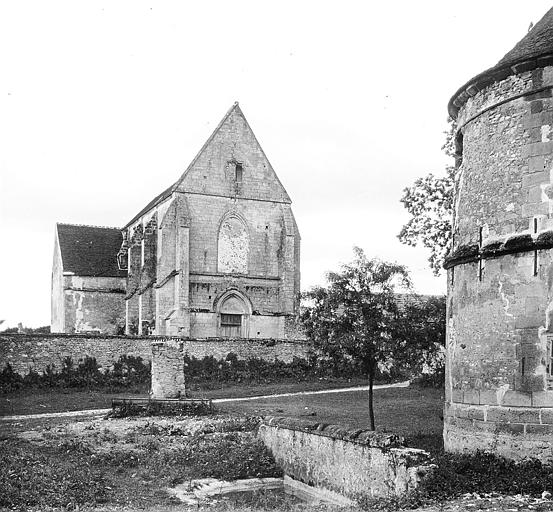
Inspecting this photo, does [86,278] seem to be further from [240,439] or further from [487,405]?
[487,405]

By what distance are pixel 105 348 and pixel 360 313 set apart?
17252mm

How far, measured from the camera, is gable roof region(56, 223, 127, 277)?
159ft

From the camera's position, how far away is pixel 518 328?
13.0 m

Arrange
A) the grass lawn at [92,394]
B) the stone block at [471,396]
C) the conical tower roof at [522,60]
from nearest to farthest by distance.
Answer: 1. the conical tower roof at [522,60]
2. the stone block at [471,396]
3. the grass lawn at [92,394]

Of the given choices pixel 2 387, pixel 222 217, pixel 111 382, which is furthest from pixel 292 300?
pixel 2 387

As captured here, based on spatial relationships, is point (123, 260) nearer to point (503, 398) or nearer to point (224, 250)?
point (224, 250)

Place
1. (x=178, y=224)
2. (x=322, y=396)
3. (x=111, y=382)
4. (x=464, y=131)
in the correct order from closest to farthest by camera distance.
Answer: (x=464, y=131)
(x=322, y=396)
(x=111, y=382)
(x=178, y=224)

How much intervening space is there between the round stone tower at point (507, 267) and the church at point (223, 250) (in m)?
27.5

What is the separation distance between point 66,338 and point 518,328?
24395mm

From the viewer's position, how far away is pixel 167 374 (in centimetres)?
2627

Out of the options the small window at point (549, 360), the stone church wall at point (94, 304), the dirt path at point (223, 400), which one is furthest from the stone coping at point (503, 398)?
the stone church wall at point (94, 304)

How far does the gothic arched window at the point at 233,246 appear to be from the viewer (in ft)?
139

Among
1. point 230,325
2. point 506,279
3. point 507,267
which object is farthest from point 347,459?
point 230,325

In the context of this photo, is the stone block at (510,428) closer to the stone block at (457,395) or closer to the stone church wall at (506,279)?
the stone church wall at (506,279)
